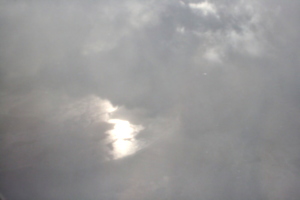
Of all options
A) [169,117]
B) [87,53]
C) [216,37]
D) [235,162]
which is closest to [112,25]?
[87,53]

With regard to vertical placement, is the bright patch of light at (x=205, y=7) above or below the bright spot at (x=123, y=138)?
above

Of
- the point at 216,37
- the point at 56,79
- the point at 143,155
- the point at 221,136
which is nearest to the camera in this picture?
the point at 143,155

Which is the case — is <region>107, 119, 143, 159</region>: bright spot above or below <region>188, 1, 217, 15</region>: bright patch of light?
below

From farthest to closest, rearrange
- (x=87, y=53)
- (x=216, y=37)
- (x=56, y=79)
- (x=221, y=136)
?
(x=216, y=37) → (x=87, y=53) → (x=56, y=79) → (x=221, y=136)

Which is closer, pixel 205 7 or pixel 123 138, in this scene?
pixel 123 138

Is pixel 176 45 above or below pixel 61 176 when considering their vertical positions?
above

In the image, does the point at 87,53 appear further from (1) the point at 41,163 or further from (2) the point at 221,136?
(2) the point at 221,136

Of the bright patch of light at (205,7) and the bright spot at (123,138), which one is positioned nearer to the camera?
the bright spot at (123,138)

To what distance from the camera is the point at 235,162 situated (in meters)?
5.54

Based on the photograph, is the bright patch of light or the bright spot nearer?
the bright spot

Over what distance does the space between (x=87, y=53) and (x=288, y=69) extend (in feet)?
15.7

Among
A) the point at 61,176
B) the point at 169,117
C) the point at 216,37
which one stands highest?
the point at 216,37

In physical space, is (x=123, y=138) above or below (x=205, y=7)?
below

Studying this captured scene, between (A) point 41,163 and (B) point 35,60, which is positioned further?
(B) point 35,60
